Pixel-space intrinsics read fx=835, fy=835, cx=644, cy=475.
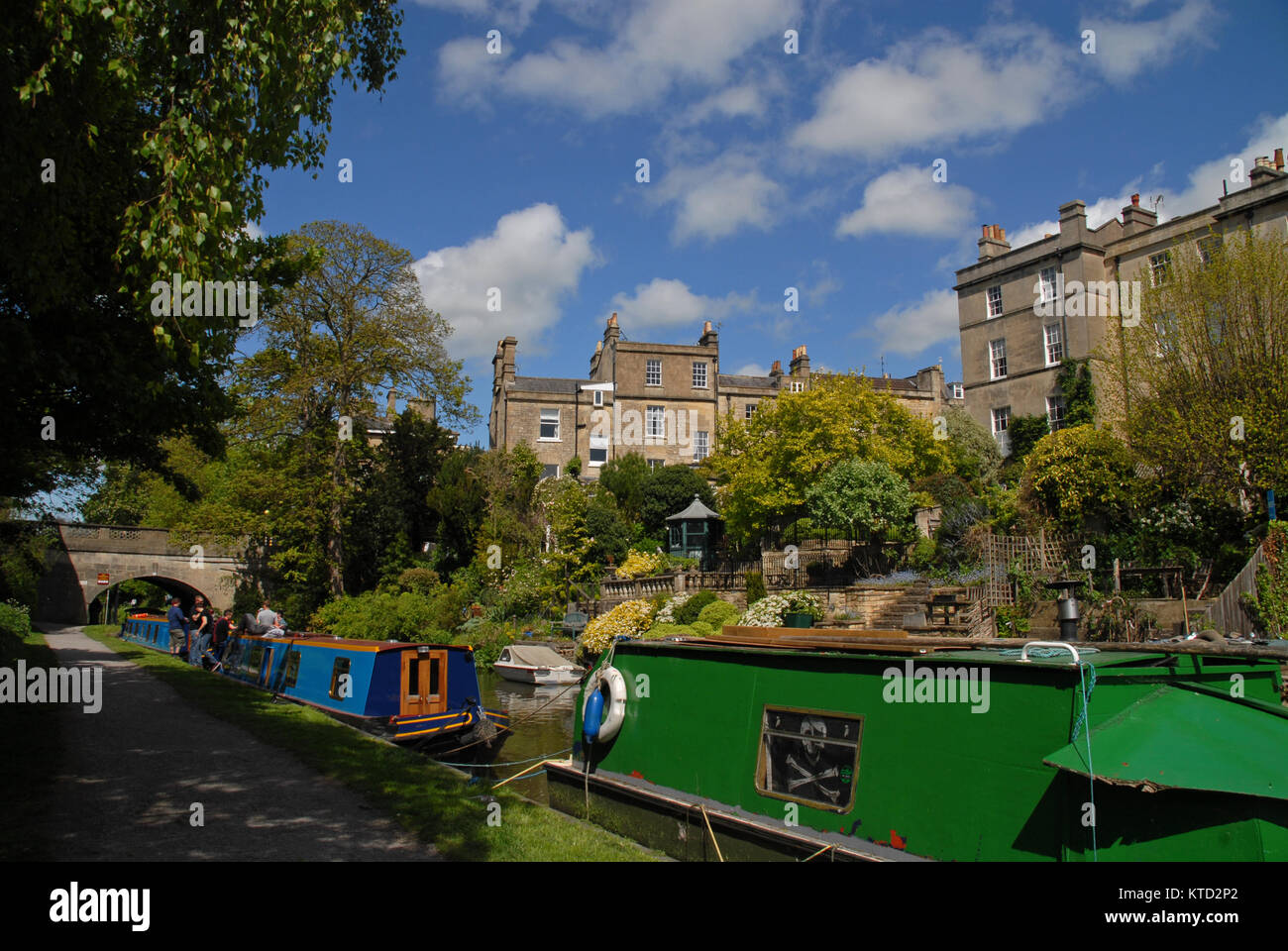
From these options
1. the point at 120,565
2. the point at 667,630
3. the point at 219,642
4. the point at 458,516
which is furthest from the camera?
the point at 120,565

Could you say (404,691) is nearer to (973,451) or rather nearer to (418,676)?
Answer: (418,676)

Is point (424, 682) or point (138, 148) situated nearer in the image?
point (138, 148)

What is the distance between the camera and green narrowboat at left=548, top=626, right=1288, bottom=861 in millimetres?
5016

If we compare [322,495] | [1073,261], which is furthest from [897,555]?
[322,495]

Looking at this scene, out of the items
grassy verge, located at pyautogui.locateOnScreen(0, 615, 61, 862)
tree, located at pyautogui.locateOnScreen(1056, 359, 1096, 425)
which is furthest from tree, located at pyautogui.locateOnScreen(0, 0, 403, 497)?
tree, located at pyautogui.locateOnScreen(1056, 359, 1096, 425)

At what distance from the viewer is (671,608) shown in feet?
84.4

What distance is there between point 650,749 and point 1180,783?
5.18 m

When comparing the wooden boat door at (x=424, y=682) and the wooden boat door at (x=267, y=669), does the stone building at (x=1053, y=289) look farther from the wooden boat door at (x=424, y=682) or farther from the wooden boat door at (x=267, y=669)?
the wooden boat door at (x=267, y=669)

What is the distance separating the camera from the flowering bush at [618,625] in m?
24.5

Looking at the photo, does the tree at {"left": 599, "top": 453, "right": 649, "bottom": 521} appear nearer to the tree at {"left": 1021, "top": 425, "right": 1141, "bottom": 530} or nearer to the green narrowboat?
the tree at {"left": 1021, "top": 425, "right": 1141, "bottom": 530}

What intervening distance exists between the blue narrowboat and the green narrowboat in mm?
4840

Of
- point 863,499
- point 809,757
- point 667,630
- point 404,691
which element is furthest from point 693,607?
point 809,757

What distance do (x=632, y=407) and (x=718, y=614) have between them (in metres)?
22.4

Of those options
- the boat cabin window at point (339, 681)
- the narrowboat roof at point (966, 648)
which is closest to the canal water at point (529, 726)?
the boat cabin window at point (339, 681)
